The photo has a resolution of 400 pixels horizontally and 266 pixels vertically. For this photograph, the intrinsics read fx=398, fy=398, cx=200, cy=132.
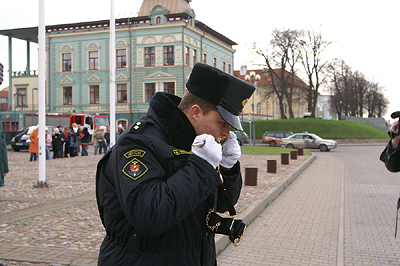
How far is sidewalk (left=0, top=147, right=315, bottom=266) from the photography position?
4.69 m

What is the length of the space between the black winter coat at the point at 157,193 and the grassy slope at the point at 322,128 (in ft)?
164

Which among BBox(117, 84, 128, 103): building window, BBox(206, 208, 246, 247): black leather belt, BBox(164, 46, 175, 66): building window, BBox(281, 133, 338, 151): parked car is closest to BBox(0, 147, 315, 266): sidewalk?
BBox(206, 208, 246, 247): black leather belt

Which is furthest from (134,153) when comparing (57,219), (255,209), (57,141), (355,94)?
(355,94)

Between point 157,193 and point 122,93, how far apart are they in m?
48.4

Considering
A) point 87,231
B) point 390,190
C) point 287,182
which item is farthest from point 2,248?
point 390,190

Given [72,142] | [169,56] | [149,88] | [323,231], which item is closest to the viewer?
[323,231]

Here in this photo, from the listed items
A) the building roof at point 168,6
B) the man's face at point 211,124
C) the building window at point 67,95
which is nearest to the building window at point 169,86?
the building roof at point 168,6

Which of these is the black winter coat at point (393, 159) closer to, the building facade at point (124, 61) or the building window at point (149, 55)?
the building facade at point (124, 61)

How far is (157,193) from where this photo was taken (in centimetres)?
168

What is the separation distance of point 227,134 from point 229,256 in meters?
3.64

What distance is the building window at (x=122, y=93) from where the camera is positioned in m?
48.7

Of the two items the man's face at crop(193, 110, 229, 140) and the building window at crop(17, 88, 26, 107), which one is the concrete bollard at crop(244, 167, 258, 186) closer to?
the man's face at crop(193, 110, 229, 140)

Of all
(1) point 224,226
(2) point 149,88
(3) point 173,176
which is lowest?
(1) point 224,226

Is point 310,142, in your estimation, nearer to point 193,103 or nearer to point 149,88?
point 149,88
